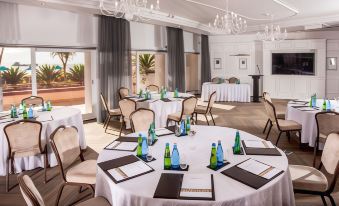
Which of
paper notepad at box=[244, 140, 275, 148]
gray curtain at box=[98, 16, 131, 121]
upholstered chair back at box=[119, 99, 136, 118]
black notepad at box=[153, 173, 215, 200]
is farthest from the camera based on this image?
gray curtain at box=[98, 16, 131, 121]

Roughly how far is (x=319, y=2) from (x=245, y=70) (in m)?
5.74

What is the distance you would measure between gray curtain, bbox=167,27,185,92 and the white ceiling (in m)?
0.75

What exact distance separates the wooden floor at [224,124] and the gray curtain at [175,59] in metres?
1.76

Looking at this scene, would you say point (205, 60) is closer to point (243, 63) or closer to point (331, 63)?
point (243, 63)

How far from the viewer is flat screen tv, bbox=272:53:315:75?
11963mm

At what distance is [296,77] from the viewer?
40.0 ft

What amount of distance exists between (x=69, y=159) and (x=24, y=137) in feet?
3.81

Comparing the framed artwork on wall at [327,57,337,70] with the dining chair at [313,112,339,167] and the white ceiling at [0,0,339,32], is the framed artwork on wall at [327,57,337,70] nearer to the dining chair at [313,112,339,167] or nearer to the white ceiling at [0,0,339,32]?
the white ceiling at [0,0,339,32]

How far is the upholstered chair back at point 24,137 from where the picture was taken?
12.4ft

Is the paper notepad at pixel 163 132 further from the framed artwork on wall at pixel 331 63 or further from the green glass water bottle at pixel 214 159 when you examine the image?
the framed artwork on wall at pixel 331 63

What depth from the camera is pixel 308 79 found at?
39.3 ft

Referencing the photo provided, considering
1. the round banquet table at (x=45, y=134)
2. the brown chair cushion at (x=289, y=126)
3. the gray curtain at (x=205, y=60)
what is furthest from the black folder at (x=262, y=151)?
the gray curtain at (x=205, y=60)

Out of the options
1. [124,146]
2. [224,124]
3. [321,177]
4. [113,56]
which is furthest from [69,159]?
[113,56]

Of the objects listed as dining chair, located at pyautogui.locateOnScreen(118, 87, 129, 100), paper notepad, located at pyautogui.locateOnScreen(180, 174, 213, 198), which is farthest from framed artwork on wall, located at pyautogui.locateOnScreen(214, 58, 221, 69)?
paper notepad, located at pyautogui.locateOnScreen(180, 174, 213, 198)
